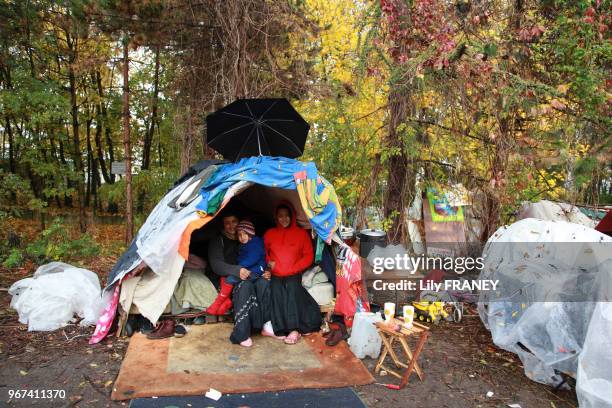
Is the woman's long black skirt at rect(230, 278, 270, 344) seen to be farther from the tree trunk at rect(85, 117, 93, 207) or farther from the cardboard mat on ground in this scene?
the tree trunk at rect(85, 117, 93, 207)

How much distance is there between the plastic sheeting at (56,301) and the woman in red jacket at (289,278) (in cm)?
173

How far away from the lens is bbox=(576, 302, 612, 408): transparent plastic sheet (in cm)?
287

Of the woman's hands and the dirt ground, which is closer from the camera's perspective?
the dirt ground

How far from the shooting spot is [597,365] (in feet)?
9.80


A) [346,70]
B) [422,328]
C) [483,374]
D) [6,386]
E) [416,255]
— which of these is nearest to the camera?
[6,386]

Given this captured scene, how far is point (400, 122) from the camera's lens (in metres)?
6.25

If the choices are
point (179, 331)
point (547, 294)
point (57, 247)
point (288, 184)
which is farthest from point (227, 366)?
point (57, 247)

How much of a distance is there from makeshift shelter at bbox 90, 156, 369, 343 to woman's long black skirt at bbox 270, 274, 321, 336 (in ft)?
0.89

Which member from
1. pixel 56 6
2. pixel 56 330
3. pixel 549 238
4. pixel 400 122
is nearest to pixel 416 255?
pixel 400 122

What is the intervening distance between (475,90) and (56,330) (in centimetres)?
518

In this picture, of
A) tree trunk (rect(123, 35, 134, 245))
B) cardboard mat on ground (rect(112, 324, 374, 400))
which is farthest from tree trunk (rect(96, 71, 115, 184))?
cardboard mat on ground (rect(112, 324, 374, 400))

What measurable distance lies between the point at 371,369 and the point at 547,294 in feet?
5.17

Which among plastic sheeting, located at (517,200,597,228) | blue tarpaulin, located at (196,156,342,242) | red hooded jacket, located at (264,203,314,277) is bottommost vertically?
red hooded jacket, located at (264,203,314,277)

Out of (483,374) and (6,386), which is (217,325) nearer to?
(6,386)
